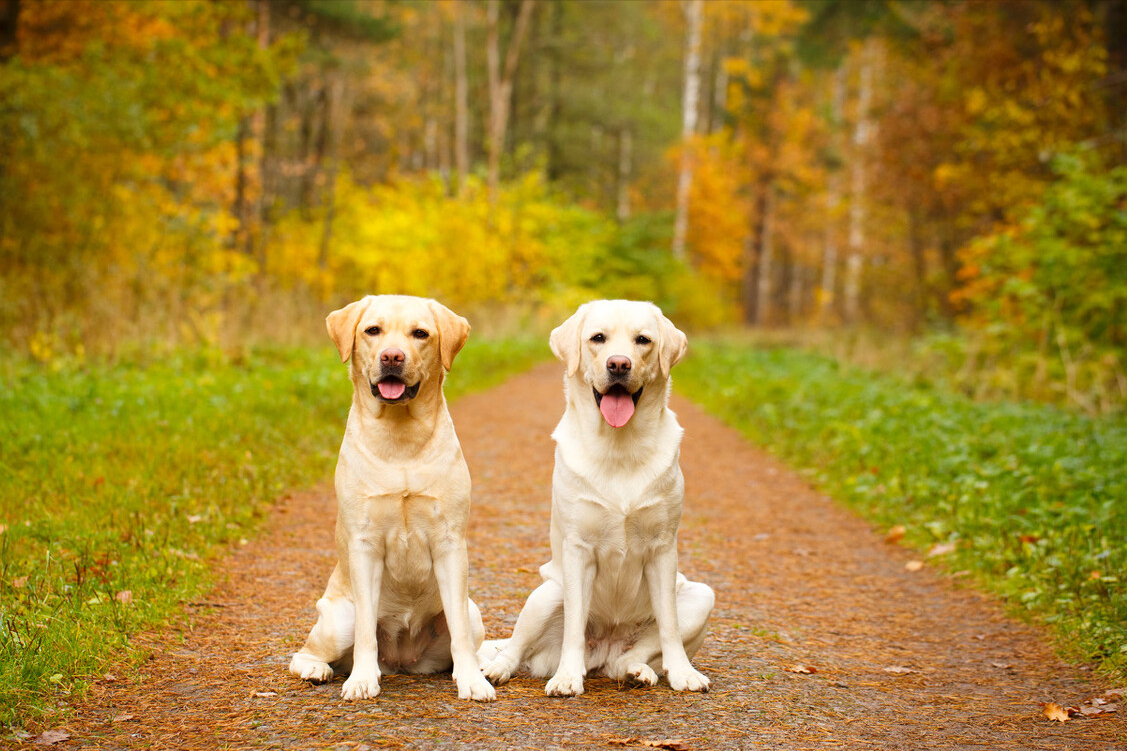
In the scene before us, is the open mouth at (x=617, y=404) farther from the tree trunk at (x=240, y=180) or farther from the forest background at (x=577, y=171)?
the tree trunk at (x=240, y=180)

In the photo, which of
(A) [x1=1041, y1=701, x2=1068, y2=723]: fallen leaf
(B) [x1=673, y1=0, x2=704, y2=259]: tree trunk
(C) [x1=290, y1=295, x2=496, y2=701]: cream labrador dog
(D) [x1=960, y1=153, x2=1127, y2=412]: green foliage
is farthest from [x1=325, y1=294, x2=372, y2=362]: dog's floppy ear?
(B) [x1=673, y1=0, x2=704, y2=259]: tree trunk

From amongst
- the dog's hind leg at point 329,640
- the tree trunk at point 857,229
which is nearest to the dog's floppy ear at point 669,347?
the dog's hind leg at point 329,640

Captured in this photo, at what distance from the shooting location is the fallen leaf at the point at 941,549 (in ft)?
21.0

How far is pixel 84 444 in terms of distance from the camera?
23.3ft

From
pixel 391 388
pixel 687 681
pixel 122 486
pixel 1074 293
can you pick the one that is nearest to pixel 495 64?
pixel 1074 293

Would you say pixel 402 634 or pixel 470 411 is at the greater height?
pixel 402 634

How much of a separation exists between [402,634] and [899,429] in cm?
696

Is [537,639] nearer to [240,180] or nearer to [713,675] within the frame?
[713,675]

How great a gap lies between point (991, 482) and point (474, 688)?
5066mm

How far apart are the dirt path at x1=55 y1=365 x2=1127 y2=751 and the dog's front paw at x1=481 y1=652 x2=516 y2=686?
50 mm

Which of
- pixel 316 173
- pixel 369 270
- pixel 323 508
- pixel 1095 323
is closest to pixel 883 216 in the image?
pixel 1095 323

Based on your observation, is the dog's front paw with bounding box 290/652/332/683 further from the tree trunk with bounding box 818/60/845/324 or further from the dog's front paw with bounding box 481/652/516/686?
the tree trunk with bounding box 818/60/845/324

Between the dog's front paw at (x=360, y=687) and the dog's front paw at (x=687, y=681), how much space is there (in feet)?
3.84

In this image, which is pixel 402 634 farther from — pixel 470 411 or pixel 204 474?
pixel 470 411
